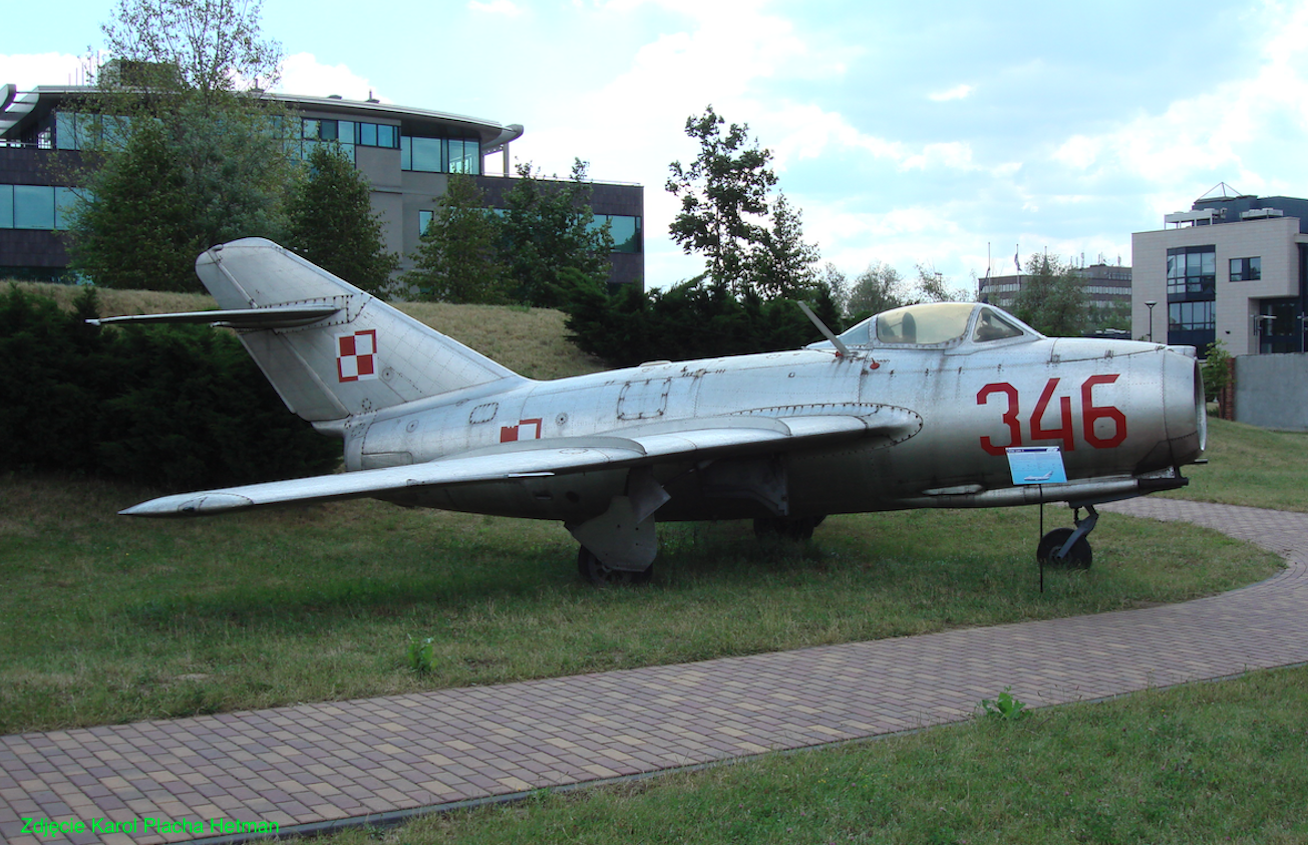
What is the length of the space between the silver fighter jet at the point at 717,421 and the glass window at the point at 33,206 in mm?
43249

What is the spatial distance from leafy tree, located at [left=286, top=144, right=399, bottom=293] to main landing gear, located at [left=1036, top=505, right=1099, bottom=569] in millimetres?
28698

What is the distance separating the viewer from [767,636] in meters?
8.19

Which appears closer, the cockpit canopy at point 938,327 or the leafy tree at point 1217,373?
the cockpit canopy at point 938,327

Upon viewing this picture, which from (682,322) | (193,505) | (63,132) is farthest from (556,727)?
(63,132)

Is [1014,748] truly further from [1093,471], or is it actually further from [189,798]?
[1093,471]

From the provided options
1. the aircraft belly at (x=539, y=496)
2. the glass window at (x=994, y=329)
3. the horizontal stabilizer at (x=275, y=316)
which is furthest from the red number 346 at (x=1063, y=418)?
the horizontal stabilizer at (x=275, y=316)

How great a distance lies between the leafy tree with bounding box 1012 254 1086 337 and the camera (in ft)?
259

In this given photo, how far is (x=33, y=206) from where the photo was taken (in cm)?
4922

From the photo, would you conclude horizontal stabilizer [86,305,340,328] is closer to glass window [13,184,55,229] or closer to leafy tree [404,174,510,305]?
leafy tree [404,174,510,305]

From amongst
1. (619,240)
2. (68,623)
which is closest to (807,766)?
(68,623)

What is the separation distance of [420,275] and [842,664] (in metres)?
40.1

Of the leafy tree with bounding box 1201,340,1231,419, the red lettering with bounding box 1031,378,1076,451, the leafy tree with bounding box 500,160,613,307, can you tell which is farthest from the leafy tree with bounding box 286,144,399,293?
the leafy tree with bounding box 1201,340,1231,419

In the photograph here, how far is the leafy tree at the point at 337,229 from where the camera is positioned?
3603cm

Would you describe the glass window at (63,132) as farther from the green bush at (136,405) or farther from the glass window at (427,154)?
the green bush at (136,405)
